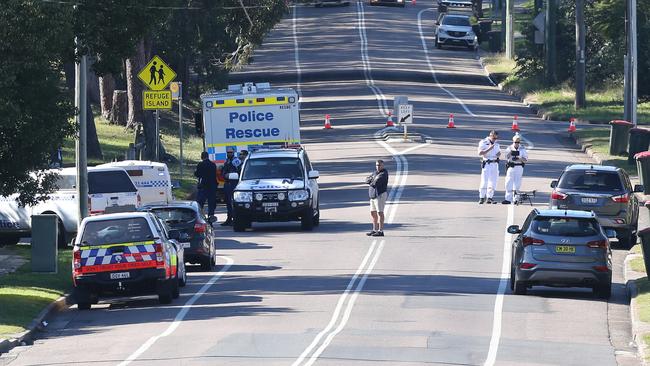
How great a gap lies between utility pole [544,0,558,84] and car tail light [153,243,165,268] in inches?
1821

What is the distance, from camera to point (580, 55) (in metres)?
61.3

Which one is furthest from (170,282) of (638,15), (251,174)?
(638,15)

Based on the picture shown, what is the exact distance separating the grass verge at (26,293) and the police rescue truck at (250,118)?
34.0 ft

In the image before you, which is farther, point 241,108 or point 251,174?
point 241,108

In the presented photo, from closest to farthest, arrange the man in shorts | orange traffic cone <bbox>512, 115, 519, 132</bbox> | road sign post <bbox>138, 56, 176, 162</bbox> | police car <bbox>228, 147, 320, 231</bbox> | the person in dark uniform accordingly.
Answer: the man in shorts → police car <bbox>228, 147, 320, 231</bbox> → the person in dark uniform → road sign post <bbox>138, 56, 176, 162</bbox> → orange traffic cone <bbox>512, 115, 519, 132</bbox>

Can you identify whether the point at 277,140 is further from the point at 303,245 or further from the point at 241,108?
the point at 303,245

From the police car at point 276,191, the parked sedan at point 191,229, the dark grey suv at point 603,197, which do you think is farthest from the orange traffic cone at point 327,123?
the parked sedan at point 191,229

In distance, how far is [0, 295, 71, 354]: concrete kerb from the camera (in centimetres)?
2053

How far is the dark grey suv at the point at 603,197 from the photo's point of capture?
1246 inches

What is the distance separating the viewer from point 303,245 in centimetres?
3219

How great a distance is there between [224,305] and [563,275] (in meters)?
5.56

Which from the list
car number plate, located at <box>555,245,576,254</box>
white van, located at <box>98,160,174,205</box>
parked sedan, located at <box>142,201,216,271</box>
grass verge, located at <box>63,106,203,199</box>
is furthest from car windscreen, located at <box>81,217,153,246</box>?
grass verge, located at <box>63,106,203,199</box>

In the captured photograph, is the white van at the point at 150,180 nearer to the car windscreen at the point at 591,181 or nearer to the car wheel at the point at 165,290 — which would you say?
the car windscreen at the point at 591,181

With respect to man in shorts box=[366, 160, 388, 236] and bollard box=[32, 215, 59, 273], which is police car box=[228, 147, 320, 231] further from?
bollard box=[32, 215, 59, 273]
